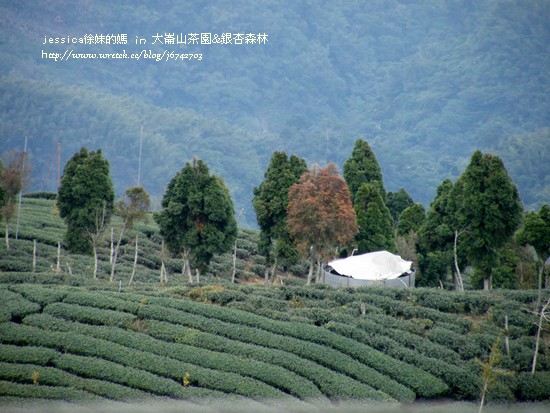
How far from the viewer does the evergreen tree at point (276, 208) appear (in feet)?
137

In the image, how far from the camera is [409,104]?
138m

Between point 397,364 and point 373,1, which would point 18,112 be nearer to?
point 373,1

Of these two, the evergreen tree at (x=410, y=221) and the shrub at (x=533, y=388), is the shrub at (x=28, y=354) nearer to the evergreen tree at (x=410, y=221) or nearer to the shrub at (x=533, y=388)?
the shrub at (x=533, y=388)

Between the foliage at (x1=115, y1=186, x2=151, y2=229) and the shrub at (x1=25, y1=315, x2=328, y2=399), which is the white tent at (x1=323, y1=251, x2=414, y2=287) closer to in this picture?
the foliage at (x1=115, y1=186, x2=151, y2=229)

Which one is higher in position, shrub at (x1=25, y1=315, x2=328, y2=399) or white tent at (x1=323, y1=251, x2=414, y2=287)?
white tent at (x1=323, y1=251, x2=414, y2=287)

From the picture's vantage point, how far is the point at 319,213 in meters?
38.6

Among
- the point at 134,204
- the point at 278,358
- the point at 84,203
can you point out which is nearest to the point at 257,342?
the point at 278,358

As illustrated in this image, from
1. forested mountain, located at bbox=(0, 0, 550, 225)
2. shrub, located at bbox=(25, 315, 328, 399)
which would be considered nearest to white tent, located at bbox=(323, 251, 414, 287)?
shrub, located at bbox=(25, 315, 328, 399)

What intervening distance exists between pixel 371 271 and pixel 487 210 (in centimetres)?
656

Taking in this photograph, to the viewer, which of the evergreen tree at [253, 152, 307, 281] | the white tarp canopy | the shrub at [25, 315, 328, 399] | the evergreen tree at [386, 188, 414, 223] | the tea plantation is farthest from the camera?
the evergreen tree at [386, 188, 414, 223]

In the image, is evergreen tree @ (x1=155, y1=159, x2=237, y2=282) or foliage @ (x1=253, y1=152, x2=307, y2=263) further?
foliage @ (x1=253, y1=152, x2=307, y2=263)

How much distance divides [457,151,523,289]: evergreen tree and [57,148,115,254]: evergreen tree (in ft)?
63.3

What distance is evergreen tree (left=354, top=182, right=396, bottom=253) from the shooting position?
4494cm

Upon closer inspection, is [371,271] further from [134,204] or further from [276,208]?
[134,204]
